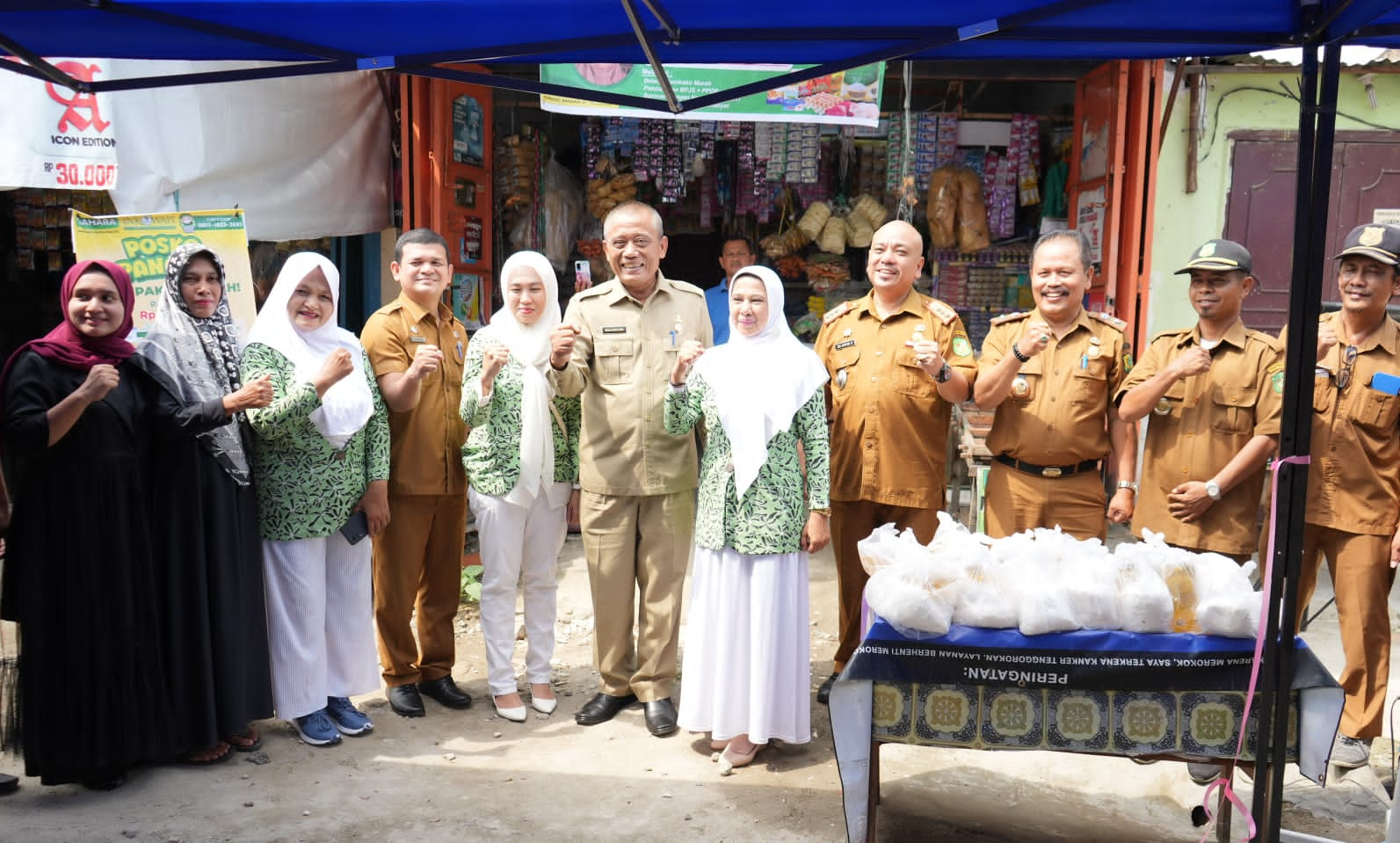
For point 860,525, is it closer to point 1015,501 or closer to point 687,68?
point 1015,501

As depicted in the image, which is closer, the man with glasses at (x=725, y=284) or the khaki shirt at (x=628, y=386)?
the khaki shirt at (x=628, y=386)

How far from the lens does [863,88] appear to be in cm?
654

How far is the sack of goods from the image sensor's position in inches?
119

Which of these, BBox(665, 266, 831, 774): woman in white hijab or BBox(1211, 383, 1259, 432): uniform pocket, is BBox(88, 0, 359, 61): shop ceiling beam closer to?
BBox(665, 266, 831, 774): woman in white hijab

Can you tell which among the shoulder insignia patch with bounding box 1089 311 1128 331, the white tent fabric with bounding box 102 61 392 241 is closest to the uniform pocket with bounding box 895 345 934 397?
the shoulder insignia patch with bounding box 1089 311 1128 331

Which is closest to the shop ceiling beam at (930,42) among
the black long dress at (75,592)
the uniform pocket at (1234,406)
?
the uniform pocket at (1234,406)

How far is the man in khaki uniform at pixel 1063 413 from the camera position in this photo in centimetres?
422

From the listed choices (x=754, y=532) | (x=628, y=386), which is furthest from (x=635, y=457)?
(x=754, y=532)

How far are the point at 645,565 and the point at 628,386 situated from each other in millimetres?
707

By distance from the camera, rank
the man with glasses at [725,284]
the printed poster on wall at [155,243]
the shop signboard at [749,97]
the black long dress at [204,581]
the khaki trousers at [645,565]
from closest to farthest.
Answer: the black long dress at [204,581], the khaki trousers at [645,565], the printed poster on wall at [155,243], the shop signboard at [749,97], the man with glasses at [725,284]

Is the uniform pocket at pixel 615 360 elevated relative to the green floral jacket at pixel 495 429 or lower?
elevated

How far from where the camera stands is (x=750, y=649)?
12.9 feet

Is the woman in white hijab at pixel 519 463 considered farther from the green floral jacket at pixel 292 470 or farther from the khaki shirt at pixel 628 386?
the green floral jacket at pixel 292 470

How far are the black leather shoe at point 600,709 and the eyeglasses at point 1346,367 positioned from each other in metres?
2.92
